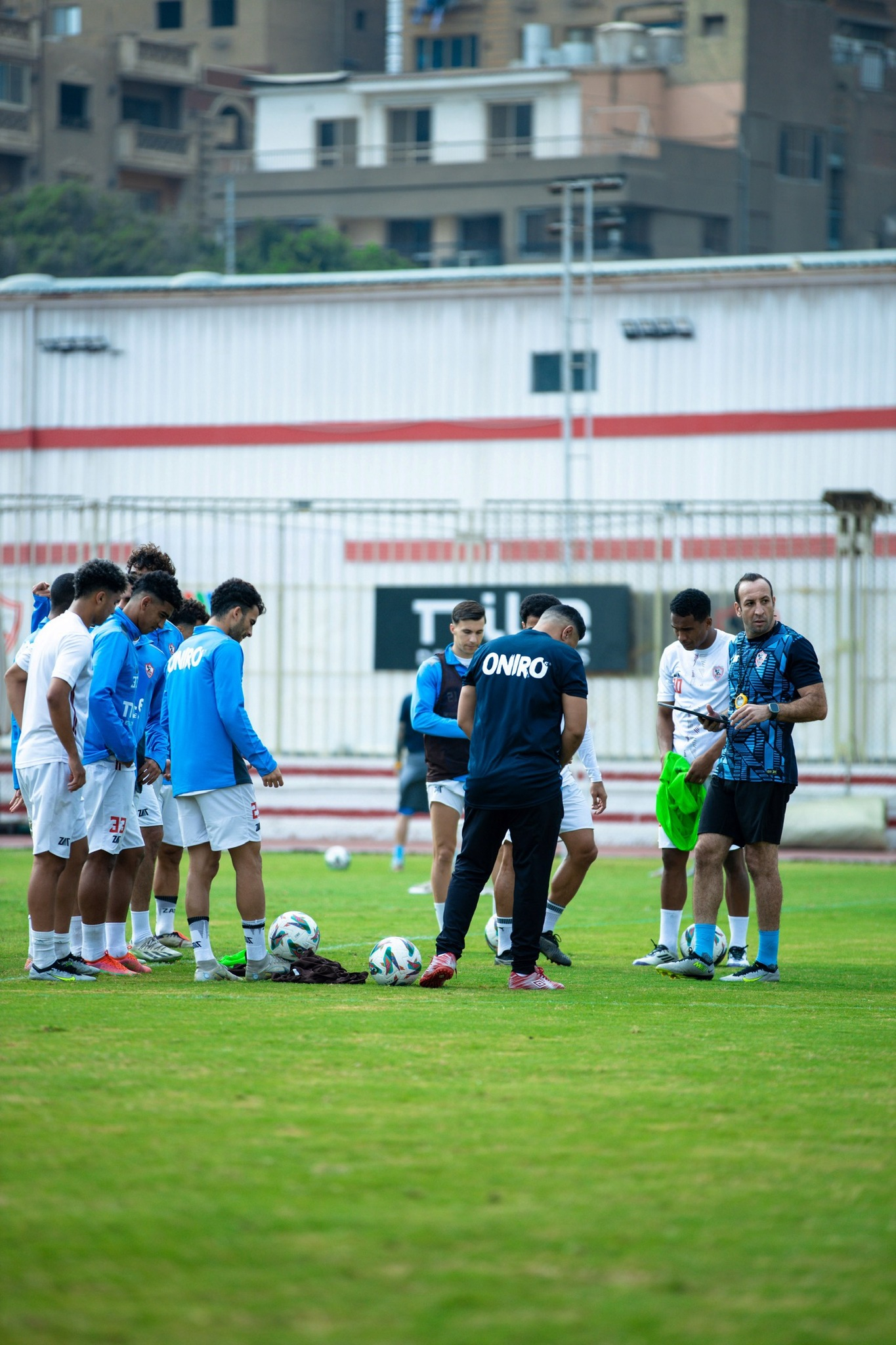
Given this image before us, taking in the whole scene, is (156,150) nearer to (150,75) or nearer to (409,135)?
(150,75)

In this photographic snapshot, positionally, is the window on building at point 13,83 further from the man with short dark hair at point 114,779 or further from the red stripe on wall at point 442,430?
the man with short dark hair at point 114,779

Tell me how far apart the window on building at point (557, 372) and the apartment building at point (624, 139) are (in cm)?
2999

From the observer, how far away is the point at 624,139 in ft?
198

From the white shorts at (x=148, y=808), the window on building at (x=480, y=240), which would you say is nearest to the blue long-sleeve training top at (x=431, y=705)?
the white shorts at (x=148, y=808)

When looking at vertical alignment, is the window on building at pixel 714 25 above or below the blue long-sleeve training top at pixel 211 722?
above

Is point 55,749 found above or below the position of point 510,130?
below

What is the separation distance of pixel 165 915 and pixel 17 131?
2274 inches

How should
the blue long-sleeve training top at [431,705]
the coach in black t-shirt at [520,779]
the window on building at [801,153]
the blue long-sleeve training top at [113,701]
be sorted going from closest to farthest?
the coach in black t-shirt at [520,779] < the blue long-sleeve training top at [113,701] < the blue long-sleeve training top at [431,705] < the window on building at [801,153]

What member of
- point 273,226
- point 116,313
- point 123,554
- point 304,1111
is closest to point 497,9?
point 273,226

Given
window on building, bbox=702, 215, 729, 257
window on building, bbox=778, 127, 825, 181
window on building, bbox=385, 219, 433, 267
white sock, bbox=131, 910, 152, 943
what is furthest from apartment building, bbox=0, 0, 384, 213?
white sock, bbox=131, 910, 152, 943

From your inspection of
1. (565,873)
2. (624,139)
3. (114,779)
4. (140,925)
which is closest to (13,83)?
(624,139)

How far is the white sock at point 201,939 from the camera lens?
353 inches

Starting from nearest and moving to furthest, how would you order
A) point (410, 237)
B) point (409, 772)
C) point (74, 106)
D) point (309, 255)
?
1. point (409, 772)
2. point (309, 255)
3. point (410, 237)
4. point (74, 106)

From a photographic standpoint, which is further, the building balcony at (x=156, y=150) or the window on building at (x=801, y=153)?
the building balcony at (x=156, y=150)
